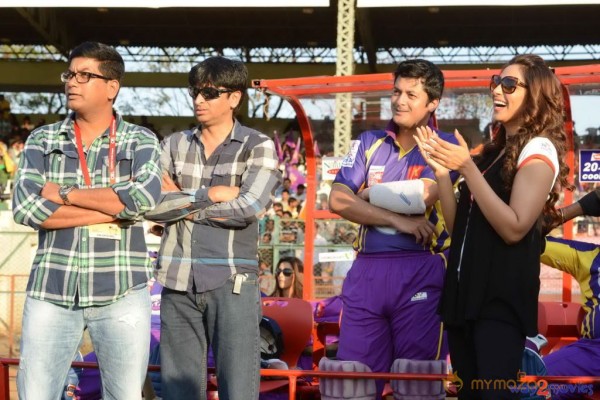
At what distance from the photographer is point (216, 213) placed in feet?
13.4

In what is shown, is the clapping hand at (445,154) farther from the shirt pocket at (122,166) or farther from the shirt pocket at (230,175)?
the shirt pocket at (122,166)

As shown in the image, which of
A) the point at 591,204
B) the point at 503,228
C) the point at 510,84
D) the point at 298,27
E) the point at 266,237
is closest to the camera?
the point at 503,228

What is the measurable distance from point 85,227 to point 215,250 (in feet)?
2.05

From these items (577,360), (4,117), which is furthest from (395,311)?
(4,117)

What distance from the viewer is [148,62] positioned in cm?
2998

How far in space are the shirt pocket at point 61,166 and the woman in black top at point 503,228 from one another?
1526 millimetres

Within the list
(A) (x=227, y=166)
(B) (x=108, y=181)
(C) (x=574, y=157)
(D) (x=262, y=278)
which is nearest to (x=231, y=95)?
(A) (x=227, y=166)

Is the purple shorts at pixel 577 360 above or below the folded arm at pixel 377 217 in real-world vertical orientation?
below

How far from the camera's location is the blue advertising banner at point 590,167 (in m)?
6.49

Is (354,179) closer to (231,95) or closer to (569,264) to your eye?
(231,95)

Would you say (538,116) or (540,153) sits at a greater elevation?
(538,116)

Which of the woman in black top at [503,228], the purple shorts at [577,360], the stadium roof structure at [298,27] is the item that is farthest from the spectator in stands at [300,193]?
the woman in black top at [503,228]

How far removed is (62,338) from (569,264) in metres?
3.06

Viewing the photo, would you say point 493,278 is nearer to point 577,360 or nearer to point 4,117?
point 577,360
